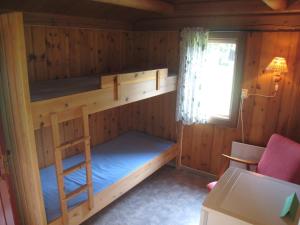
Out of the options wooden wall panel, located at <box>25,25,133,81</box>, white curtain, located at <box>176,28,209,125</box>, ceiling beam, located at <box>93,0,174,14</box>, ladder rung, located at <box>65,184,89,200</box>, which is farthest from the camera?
white curtain, located at <box>176,28,209,125</box>

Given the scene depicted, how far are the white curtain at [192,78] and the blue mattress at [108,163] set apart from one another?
0.65 metres

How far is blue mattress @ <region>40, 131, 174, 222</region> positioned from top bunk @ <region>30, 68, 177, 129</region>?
0.83 meters

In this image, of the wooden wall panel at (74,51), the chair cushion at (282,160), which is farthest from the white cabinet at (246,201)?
the wooden wall panel at (74,51)

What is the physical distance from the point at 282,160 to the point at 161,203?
58.1 inches

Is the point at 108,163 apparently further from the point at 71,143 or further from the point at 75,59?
the point at 75,59

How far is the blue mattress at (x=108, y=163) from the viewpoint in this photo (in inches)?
95.0

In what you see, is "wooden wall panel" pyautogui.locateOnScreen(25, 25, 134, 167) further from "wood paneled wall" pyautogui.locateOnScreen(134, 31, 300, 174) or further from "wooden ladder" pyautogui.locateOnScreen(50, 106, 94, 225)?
"wood paneled wall" pyautogui.locateOnScreen(134, 31, 300, 174)

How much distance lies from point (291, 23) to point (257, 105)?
1006mm

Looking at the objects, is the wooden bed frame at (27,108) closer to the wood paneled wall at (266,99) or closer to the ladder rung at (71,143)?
the ladder rung at (71,143)

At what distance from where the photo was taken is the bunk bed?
207 cm

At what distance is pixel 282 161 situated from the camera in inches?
101

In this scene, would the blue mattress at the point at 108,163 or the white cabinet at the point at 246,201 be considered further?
the blue mattress at the point at 108,163

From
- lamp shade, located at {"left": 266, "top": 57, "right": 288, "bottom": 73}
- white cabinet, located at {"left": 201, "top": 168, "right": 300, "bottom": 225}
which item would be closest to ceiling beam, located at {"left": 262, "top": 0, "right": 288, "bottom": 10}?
lamp shade, located at {"left": 266, "top": 57, "right": 288, "bottom": 73}

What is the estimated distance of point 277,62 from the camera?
9.20 ft
